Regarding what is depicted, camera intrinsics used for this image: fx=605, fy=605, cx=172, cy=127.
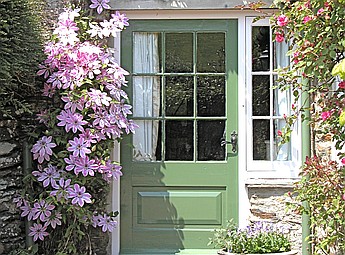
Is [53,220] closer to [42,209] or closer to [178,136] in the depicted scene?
[42,209]

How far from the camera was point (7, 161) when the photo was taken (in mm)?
4188

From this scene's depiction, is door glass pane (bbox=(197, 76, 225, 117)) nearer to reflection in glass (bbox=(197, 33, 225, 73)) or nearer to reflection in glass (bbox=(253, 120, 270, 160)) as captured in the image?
reflection in glass (bbox=(197, 33, 225, 73))

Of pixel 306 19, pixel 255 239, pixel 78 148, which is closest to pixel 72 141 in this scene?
pixel 78 148

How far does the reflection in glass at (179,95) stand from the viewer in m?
4.96

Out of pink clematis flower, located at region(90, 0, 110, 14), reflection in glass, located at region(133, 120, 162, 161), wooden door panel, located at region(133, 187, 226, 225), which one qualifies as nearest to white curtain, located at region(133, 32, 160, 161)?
reflection in glass, located at region(133, 120, 162, 161)

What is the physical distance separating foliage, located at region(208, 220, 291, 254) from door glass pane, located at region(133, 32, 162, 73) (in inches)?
56.7

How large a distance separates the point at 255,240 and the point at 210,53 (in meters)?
1.56

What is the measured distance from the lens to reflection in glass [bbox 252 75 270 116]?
4.91 m

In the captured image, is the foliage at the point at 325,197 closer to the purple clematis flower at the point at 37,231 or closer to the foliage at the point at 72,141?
the foliage at the point at 72,141

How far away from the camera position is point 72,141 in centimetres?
415

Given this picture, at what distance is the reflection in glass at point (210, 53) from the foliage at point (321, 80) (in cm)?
77

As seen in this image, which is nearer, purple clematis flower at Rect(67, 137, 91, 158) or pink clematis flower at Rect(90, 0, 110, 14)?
purple clematis flower at Rect(67, 137, 91, 158)

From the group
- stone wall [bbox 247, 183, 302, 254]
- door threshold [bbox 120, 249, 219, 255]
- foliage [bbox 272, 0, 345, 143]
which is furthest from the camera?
door threshold [bbox 120, 249, 219, 255]

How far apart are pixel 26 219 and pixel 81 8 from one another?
1654 mm
